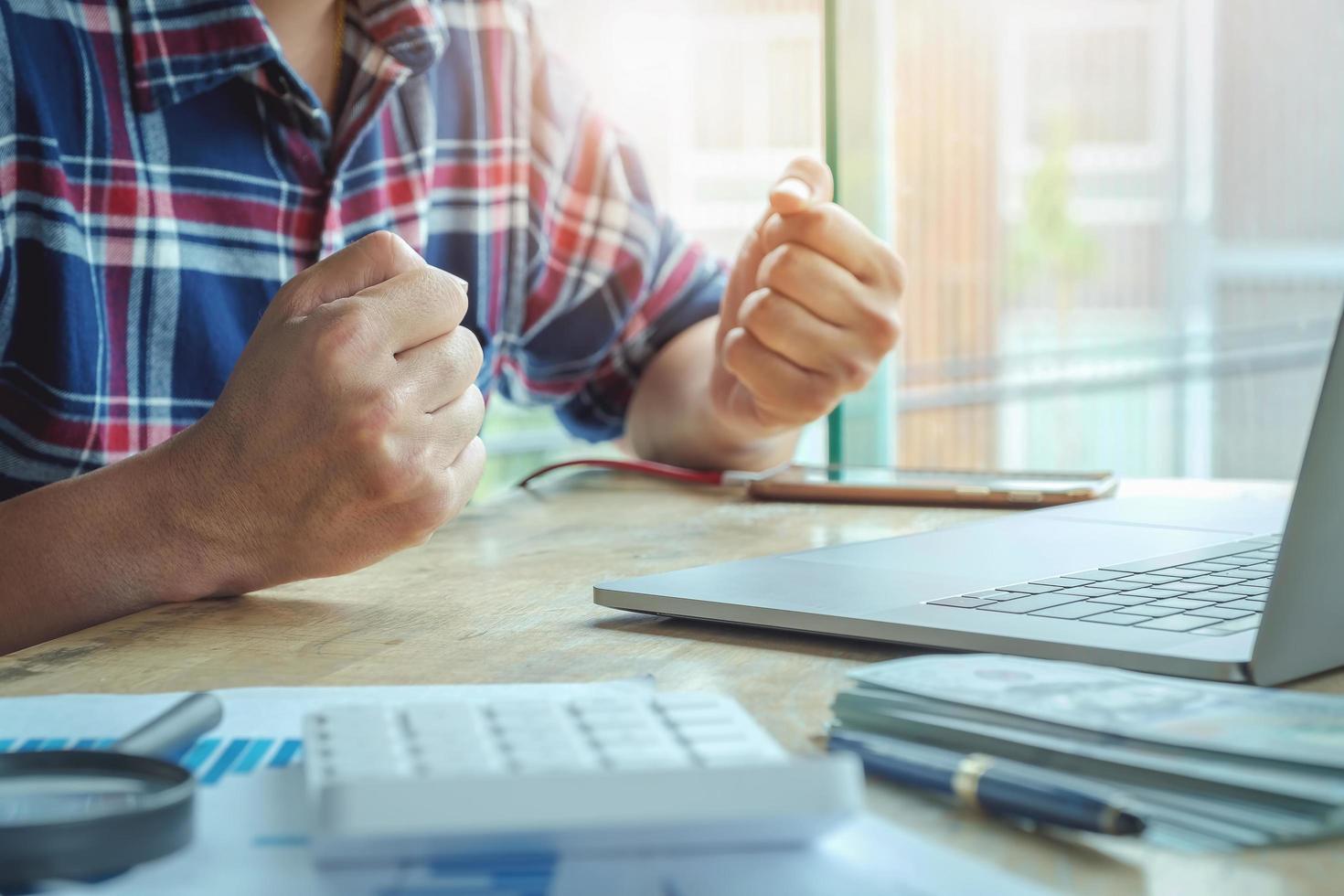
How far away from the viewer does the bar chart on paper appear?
398 mm

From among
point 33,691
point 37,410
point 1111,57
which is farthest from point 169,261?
point 1111,57

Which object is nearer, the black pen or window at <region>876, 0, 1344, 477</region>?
the black pen

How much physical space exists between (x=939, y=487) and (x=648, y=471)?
304 millimetres

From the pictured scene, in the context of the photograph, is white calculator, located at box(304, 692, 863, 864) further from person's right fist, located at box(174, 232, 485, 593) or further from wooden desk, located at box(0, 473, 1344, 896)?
person's right fist, located at box(174, 232, 485, 593)

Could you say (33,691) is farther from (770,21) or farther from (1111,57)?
(1111,57)

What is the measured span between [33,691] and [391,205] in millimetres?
713

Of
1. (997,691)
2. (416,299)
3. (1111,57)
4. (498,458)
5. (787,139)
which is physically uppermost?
(1111,57)

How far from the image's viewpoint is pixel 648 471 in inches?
48.2

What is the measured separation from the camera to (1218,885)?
31cm

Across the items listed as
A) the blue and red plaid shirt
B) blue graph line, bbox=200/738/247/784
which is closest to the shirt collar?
the blue and red plaid shirt

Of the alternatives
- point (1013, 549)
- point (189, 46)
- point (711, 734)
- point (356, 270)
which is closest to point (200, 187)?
point (189, 46)

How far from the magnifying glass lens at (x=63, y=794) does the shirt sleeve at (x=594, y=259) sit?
995 millimetres

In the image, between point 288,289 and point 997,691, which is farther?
point 288,289

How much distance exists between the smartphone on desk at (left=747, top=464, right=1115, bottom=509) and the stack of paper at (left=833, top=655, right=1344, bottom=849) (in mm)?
554
